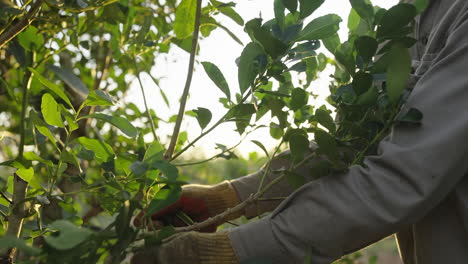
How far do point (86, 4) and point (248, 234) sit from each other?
55 cm

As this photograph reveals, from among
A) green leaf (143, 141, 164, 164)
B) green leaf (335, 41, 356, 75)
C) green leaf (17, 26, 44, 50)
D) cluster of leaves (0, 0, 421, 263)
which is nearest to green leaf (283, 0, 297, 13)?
cluster of leaves (0, 0, 421, 263)

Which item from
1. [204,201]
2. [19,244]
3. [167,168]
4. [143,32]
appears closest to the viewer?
[19,244]

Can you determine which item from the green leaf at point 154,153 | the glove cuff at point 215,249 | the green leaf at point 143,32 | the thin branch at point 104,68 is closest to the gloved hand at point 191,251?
the glove cuff at point 215,249

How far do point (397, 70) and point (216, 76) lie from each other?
1.10 ft

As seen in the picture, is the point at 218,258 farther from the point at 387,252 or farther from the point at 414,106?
the point at 387,252

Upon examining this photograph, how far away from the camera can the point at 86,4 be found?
108 centimetres

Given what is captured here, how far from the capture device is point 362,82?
97cm

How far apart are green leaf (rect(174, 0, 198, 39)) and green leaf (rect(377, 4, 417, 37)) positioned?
0.37 metres

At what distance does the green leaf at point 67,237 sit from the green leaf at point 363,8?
64 cm

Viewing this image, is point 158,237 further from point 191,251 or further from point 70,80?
point 70,80

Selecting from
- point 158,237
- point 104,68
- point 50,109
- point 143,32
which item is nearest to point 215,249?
point 158,237

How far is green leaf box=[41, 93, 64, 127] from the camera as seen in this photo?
0.93 meters

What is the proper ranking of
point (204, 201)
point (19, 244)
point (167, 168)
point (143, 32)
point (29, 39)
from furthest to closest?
point (204, 201) → point (143, 32) → point (29, 39) → point (167, 168) → point (19, 244)

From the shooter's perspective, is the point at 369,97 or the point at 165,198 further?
the point at 369,97
